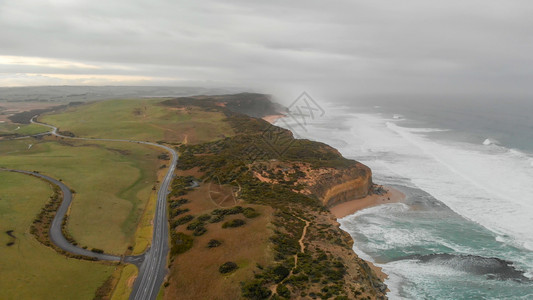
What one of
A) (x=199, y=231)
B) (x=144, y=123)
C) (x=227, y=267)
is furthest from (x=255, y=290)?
(x=144, y=123)

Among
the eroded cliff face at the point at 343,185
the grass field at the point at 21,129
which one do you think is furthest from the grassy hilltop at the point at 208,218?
the grass field at the point at 21,129

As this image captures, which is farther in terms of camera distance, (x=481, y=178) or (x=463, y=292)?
(x=481, y=178)

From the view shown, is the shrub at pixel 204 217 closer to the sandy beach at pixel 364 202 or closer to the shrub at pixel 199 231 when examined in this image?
the shrub at pixel 199 231

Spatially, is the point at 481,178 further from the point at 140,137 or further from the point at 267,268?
the point at 140,137

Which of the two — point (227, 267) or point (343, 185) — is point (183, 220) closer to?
point (227, 267)

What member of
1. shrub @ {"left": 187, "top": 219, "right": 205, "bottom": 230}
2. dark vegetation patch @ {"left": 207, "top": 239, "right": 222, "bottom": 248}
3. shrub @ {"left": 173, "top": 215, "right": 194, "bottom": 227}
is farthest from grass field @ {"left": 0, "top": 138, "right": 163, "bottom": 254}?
dark vegetation patch @ {"left": 207, "top": 239, "right": 222, "bottom": 248}

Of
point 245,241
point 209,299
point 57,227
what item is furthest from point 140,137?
point 209,299
